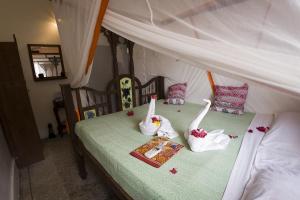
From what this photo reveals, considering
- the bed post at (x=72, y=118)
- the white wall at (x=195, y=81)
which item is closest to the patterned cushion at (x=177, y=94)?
the white wall at (x=195, y=81)

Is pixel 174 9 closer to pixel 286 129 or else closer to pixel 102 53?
pixel 286 129

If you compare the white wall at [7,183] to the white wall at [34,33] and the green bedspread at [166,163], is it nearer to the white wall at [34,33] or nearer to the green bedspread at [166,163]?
the green bedspread at [166,163]

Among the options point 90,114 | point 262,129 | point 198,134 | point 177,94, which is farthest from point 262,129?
point 90,114

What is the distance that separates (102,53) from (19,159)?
6.33 ft

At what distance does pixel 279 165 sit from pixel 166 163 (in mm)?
663

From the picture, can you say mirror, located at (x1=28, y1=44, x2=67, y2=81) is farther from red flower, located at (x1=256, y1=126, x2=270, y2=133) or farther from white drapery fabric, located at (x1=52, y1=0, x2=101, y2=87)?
red flower, located at (x1=256, y1=126, x2=270, y2=133)

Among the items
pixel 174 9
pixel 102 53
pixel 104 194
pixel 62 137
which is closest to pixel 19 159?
pixel 62 137

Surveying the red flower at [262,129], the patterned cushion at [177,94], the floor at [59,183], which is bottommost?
the floor at [59,183]

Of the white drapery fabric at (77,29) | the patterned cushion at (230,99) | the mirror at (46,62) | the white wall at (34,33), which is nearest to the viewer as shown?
the white drapery fabric at (77,29)

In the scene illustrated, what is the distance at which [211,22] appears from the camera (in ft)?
2.29

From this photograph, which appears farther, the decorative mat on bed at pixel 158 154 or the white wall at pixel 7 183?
the white wall at pixel 7 183

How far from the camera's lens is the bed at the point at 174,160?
33.5 inches

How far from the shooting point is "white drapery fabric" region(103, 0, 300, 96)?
1.87 feet

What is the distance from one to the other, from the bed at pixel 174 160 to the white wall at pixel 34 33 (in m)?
1.67
